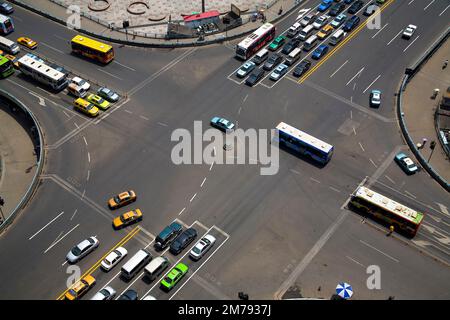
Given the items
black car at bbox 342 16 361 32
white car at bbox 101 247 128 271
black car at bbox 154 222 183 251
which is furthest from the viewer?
black car at bbox 342 16 361 32

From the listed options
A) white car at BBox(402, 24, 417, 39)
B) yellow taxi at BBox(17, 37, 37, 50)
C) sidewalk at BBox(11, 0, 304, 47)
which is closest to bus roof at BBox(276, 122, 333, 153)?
sidewalk at BBox(11, 0, 304, 47)

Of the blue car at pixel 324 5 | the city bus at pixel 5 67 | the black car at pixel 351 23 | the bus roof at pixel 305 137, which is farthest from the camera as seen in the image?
the blue car at pixel 324 5

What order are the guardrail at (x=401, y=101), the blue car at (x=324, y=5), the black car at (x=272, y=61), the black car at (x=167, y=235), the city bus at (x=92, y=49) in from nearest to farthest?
the black car at (x=167, y=235) < the guardrail at (x=401, y=101) < the city bus at (x=92, y=49) < the black car at (x=272, y=61) < the blue car at (x=324, y=5)

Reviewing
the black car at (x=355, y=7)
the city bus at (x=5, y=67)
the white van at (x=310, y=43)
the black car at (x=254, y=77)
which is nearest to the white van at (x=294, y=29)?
the white van at (x=310, y=43)

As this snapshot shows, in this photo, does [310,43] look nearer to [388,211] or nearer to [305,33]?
[305,33]

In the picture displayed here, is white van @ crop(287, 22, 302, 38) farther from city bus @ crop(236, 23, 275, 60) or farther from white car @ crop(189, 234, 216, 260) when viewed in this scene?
white car @ crop(189, 234, 216, 260)

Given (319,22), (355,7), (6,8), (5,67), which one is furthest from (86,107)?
(355,7)

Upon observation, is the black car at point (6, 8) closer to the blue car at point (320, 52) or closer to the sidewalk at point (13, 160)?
the sidewalk at point (13, 160)
